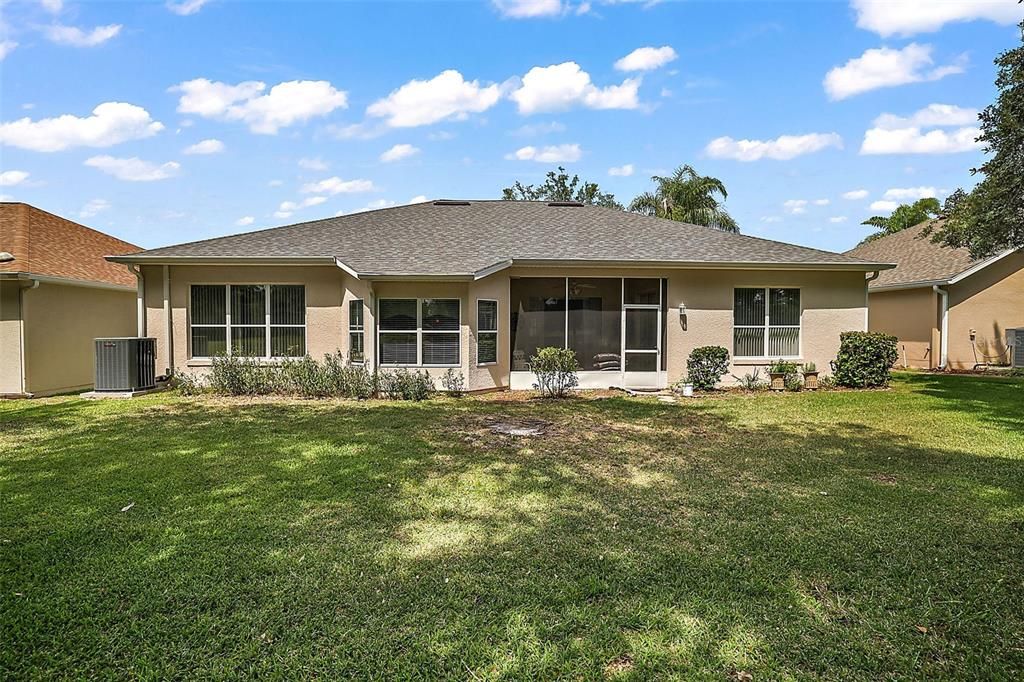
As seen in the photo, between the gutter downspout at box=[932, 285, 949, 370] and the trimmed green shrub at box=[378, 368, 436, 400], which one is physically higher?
the gutter downspout at box=[932, 285, 949, 370]

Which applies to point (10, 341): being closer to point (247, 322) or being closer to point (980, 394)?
point (247, 322)

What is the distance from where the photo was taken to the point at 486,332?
12570 mm

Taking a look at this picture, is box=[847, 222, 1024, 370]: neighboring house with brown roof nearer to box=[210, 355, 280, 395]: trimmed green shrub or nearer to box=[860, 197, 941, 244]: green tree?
box=[210, 355, 280, 395]: trimmed green shrub

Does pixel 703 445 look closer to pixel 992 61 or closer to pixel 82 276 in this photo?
pixel 992 61

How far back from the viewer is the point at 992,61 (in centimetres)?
1321

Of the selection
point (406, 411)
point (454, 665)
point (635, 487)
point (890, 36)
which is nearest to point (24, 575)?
point (454, 665)

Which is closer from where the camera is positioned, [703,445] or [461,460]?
[461,460]

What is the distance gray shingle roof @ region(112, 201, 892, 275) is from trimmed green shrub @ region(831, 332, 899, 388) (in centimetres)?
183

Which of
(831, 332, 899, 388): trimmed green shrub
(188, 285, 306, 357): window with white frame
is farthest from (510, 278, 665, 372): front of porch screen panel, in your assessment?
(188, 285, 306, 357): window with white frame

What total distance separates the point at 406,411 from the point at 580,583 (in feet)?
22.8

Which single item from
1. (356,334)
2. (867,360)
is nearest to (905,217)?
(867,360)

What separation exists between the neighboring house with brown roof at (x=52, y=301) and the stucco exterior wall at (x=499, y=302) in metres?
2.11

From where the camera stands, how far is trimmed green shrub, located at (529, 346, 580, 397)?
488 inches

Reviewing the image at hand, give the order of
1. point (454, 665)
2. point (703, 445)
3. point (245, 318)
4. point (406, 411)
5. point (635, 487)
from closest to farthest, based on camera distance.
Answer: point (454, 665) < point (635, 487) < point (703, 445) < point (406, 411) < point (245, 318)
